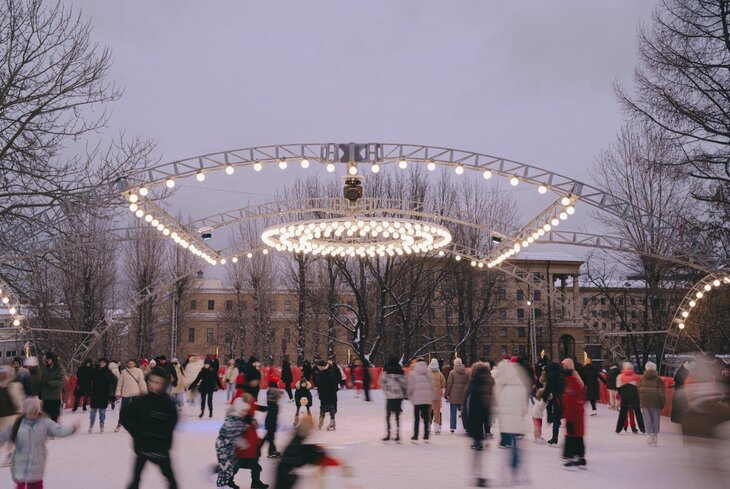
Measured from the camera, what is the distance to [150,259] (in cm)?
3919

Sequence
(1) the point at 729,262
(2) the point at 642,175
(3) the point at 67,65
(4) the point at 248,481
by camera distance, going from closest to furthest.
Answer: (4) the point at 248,481 < (3) the point at 67,65 < (1) the point at 729,262 < (2) the point at 642,175

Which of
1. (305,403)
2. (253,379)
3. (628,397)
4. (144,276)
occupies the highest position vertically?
(144,276)

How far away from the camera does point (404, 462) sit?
10531 millimetres

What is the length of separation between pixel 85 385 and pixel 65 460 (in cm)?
769

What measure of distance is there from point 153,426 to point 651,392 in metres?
10.4

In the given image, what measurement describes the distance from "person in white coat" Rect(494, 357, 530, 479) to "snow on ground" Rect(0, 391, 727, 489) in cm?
26

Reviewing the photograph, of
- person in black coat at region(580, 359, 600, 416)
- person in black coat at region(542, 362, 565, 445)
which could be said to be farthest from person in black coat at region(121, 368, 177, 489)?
person in black coat at region(580, 359, 600, 416)

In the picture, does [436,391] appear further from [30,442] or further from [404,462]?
[30,442]

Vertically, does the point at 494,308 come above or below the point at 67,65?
below

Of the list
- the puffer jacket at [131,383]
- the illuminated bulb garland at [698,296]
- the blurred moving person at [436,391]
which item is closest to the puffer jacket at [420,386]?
the blurred moving person at [436,391]

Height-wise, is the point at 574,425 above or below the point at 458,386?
below

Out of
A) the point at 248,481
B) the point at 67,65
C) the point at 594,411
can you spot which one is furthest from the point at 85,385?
the point at 594,411

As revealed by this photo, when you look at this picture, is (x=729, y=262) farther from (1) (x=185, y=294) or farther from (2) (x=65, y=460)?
(1) (x=185, y=294)

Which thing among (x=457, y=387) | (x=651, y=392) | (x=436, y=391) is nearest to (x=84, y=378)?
(x=436, y=391)
